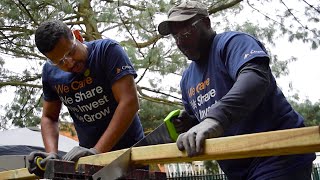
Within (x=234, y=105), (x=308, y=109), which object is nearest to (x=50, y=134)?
(x=234, y=105)

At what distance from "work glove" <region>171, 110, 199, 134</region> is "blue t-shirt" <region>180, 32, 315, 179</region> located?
0.06m

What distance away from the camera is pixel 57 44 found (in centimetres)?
250

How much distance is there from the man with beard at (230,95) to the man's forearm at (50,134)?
0.87 m

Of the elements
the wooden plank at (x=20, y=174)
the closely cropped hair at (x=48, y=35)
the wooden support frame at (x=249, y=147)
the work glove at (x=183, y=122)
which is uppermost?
the closely cropped hair at (x=48, y=35)

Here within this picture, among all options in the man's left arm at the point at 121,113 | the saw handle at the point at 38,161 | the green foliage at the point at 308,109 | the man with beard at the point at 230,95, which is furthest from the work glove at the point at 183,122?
the green foliage at the point at 308,109

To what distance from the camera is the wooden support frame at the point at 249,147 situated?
128cm

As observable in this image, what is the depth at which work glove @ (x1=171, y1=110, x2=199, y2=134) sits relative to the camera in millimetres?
2182

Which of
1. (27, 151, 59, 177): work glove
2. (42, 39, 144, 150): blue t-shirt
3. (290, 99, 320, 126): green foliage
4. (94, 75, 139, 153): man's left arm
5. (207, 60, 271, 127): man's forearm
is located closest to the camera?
(207, 60, 271, 127): man's forearm

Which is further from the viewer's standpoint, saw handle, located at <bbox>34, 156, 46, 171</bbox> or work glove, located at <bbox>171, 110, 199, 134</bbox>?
work glove, located at <bbox>171, 110, 199, 134</bbox>

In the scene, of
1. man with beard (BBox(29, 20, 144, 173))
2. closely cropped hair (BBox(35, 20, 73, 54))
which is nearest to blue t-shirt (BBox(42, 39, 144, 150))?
man with beard (BBox(29, 20, 144, 173))

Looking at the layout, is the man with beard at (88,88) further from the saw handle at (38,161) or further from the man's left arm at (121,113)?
the saw handle at (38,161)

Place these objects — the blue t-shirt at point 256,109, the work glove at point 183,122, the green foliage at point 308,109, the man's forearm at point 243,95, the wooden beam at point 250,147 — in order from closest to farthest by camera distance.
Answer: the wooden beam at point 250,147, the man's forearm at point 243,95, the blue t-shirt at point 256,109, the work glove at point 183,122, the green foliage at point 308,109

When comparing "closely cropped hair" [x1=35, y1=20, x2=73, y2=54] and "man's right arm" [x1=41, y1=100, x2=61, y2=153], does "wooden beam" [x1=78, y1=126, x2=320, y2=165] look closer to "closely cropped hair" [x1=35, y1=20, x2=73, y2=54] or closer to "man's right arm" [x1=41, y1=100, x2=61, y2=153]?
"closely cropped hair" [x1=35, y1=20, x2=73, y2=54]

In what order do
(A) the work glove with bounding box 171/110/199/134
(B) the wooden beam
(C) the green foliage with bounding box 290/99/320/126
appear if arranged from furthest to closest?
(C) the green foliage with bounding box 290/99/320/126 → (A) the work glove with bounding box 171/110/199/134 → (B) the wooden beam
